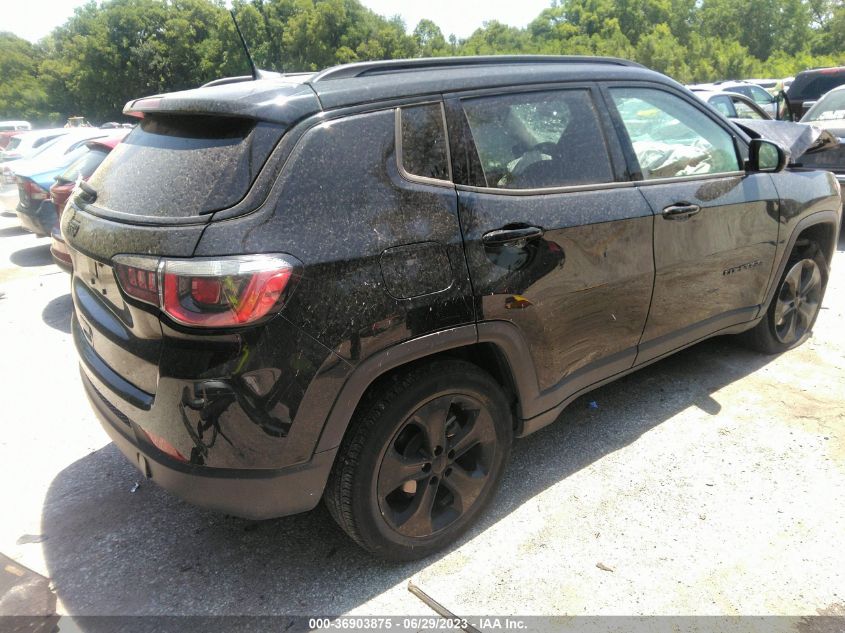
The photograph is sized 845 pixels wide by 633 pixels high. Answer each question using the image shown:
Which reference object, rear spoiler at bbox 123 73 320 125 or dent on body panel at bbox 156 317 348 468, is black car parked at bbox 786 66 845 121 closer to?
rear spoiler at bbox 123 73 320 125

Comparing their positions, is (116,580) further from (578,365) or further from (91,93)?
(91,93)

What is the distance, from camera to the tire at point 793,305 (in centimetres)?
413

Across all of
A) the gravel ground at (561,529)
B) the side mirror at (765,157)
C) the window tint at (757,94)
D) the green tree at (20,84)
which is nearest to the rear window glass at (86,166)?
the gravel ground at (561,529)

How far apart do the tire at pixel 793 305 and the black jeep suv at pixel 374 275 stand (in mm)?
1288

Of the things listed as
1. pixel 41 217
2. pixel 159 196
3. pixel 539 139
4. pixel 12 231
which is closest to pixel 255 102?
pixel 159 196

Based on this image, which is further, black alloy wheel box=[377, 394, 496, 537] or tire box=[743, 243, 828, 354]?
tire box=[743, 243, 828, 354]

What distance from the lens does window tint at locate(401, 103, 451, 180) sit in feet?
7.73

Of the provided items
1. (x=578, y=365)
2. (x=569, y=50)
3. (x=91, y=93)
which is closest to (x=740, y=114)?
(x=578, y=365)

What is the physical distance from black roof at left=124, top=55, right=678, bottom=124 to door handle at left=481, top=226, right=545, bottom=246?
60 cm

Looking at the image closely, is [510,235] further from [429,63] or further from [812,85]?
[812,85]

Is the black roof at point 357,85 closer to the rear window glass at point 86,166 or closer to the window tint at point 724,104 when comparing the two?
the rear window glass at point 86,166

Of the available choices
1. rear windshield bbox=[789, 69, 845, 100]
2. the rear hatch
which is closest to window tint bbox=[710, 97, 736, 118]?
rear windshield bbox=[789, 69, 845, 100]

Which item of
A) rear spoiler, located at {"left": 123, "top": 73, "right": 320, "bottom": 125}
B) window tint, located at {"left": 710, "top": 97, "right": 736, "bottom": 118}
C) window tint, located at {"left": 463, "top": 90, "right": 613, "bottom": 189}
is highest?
rear spoiler, located at {"left": 123, "top": 73, "right": 320, "bottom": 125}

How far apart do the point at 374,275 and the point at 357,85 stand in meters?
0.73
